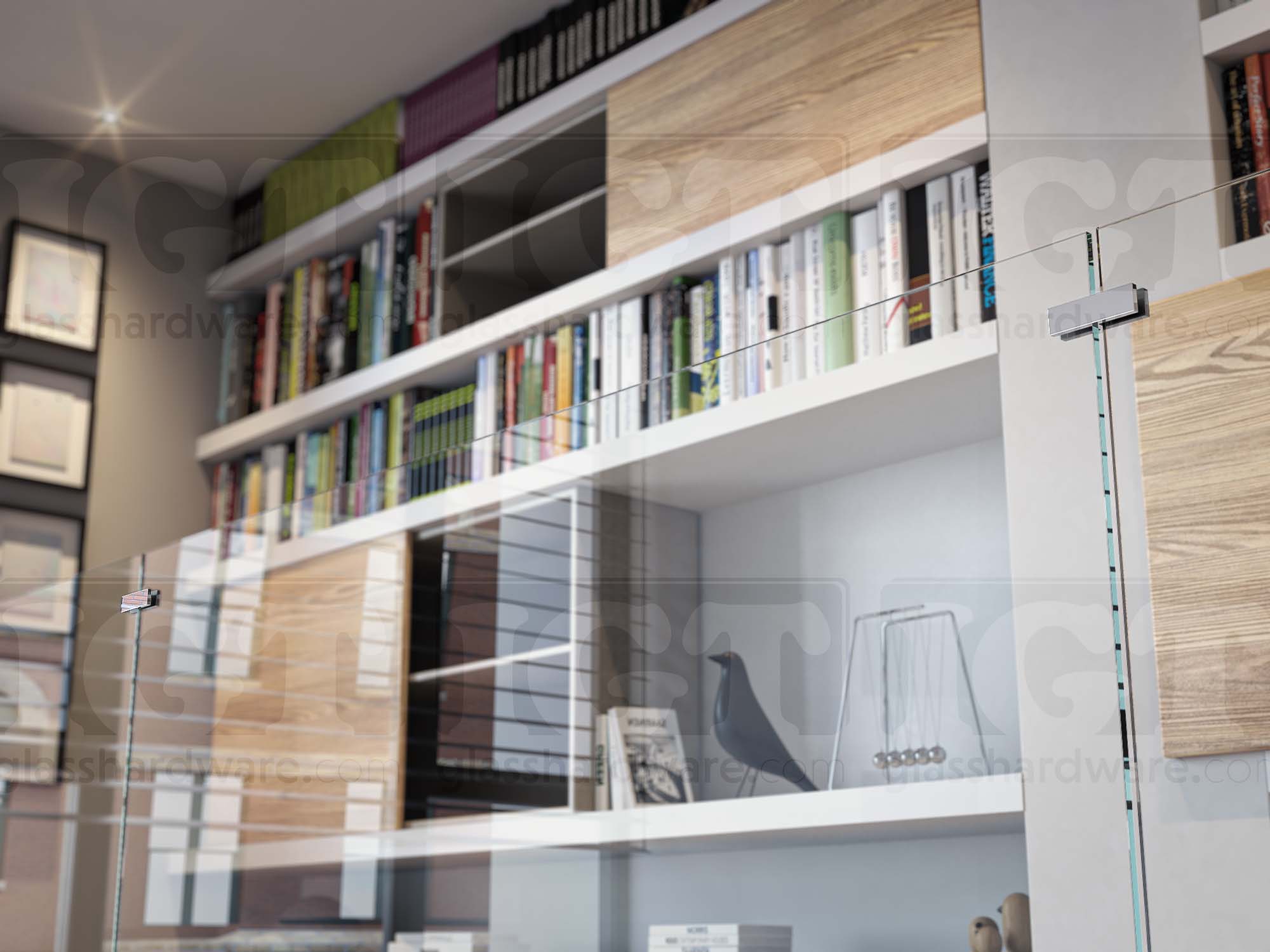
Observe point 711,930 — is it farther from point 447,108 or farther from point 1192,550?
point 447,108

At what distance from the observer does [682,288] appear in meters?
2.01

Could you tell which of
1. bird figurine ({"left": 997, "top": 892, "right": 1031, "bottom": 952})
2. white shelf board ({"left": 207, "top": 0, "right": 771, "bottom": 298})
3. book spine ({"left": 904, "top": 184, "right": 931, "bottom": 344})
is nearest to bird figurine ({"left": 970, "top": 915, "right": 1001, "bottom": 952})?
bird figurine ({"left": 997, "top": 892, "right": 1031, "bottom": 952})

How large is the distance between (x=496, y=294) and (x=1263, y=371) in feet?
6.43

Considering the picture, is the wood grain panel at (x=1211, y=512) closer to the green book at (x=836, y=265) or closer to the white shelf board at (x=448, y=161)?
the green book at (x=836, y=265)

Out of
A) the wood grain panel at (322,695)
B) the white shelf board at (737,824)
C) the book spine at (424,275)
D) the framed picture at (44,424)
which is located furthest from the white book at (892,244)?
the framed picture at (44,424)

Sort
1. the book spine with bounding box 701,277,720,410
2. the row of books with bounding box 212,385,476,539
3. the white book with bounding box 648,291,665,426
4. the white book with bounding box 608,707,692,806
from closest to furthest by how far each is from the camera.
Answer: the white book with bounding box 608,707,692,806 < the book spine with bounding box 701,277,720,410 < the white book with bounding box 648,291,665,426 < the row of books with bounding box 212,385,476,539

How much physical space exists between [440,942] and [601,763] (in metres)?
0.26

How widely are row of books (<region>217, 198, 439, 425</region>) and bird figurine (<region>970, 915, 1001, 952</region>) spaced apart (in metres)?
1.84

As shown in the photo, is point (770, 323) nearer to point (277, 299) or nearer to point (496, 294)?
point (496, 294)

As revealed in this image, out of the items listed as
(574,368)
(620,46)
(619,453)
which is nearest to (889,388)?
(619,453)

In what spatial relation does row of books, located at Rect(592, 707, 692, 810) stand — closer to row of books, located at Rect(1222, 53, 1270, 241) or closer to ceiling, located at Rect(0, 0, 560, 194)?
row of books, located at Rect(1222, 53, 1270, 241)

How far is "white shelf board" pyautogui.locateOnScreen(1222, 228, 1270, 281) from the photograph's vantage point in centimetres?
69

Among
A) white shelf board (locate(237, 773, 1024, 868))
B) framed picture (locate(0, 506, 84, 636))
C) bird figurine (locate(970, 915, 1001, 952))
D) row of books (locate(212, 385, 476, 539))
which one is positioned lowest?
bird figurine (locate(970, 915, 1001, 952))

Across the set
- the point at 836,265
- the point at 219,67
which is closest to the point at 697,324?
the point at 836,265
